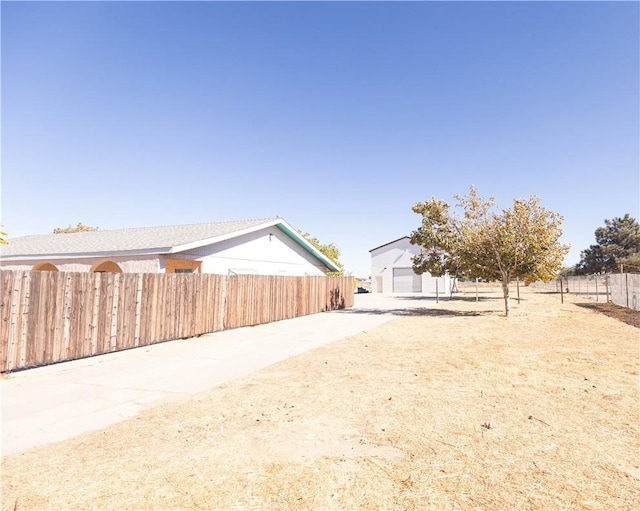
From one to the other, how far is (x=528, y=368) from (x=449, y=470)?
5198 mm

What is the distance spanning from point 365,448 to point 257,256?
53.5 feet

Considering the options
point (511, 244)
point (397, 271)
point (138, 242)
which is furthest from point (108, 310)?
point (397, 271)

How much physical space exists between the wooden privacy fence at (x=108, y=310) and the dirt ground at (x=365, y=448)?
426 cm

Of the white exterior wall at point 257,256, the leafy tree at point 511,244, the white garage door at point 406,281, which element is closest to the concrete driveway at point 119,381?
the white exterior wall at point 257,256

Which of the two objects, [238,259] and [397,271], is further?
[397,271]

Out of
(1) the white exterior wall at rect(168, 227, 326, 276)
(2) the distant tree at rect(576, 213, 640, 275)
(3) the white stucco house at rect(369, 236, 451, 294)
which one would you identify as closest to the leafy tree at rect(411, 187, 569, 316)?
(1) the white exterior wall at rect(168, 227, 326, 276)

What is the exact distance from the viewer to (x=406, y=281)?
150 feet

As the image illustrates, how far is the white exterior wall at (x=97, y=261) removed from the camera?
14.5 m

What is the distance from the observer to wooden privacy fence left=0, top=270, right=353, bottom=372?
24.3 feet

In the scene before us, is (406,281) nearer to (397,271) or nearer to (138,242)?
(397,271)

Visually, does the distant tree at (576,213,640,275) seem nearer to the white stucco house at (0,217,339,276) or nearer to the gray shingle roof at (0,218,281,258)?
the white stucco house at (0,217,339,276)

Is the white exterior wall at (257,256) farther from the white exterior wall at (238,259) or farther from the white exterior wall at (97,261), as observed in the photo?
the white exterior wall at (97,261)

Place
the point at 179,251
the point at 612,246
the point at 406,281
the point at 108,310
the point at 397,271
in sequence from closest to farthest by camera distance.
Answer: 1. the point at 108,310
2. the point at 179,251
3. the point at 406,281
4. the point at 397,271
5. the point at 612,246

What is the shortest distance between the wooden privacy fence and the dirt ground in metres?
4.26
